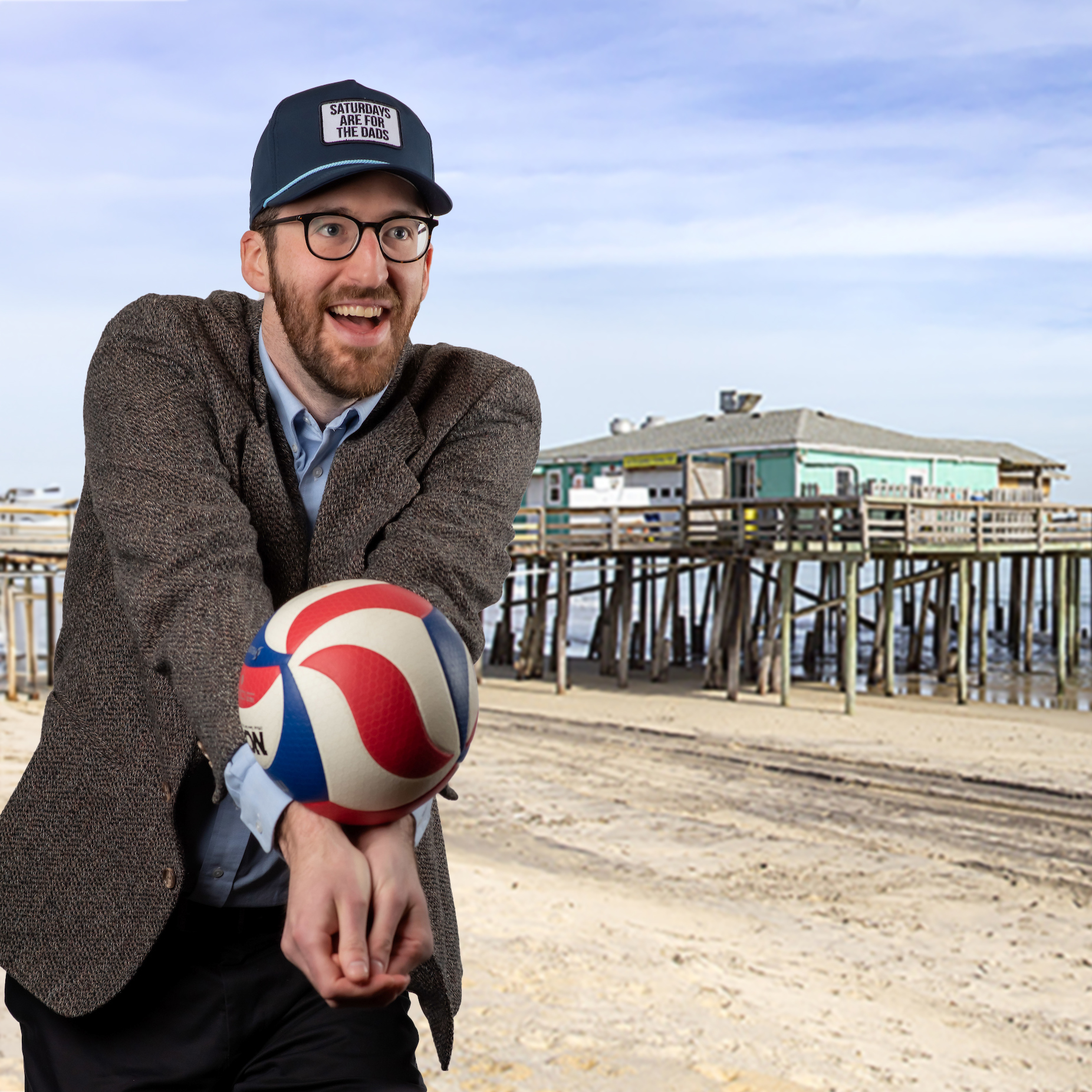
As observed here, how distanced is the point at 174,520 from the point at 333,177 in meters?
0.61

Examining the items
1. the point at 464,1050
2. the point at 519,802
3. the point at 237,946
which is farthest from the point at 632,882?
the point at 237,946

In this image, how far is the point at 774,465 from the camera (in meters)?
30.8

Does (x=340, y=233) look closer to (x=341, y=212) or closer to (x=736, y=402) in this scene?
(x=341, y=212)

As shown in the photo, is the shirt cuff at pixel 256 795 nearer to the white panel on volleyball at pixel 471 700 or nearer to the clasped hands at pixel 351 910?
the clasped hands at pixel 351 910

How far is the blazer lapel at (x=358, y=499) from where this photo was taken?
2.13 meters

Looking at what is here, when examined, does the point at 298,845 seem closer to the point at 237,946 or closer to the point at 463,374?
the point at 237,946

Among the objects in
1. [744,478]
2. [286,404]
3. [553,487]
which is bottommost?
[286,404]

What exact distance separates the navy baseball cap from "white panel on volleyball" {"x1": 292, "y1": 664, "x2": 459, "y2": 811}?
0.84m

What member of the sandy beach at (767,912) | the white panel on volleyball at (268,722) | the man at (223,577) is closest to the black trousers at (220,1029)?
the man at (223,577)

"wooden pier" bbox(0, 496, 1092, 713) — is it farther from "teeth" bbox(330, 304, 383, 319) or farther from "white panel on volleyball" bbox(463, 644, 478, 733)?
"white panel on volleyball" bbox(463, 644, 478, 733)

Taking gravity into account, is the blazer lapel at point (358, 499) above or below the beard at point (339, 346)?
below

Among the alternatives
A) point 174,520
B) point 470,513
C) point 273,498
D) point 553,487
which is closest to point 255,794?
point 174,520

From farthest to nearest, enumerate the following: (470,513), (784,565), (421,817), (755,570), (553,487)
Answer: (553,487)
(755,570)
(784,565)
(470,513)
(421,817)

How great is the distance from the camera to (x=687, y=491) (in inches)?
1075
